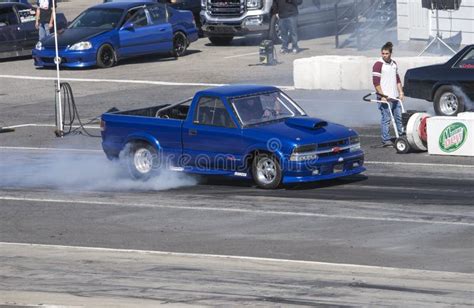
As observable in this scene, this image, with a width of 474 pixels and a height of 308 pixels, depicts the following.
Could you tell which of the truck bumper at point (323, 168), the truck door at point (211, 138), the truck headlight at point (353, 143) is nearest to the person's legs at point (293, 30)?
the truck door at point (211, 138)

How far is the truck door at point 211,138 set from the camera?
17734mm

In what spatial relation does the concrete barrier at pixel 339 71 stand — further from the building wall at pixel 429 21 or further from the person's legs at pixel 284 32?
the building wall at pixel 429 21

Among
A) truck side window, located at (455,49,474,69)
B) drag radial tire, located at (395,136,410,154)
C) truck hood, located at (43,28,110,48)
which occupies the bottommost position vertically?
drag radial tire, located at (395,136,410,154)

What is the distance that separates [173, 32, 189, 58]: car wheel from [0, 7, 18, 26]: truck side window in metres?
4.73

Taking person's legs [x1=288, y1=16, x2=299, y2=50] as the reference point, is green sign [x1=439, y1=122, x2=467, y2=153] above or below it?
below

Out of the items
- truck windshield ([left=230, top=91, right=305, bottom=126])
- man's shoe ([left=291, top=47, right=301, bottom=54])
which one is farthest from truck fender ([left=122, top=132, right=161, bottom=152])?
man's shoe ([left=291, top=47, right=301, bottom=54])

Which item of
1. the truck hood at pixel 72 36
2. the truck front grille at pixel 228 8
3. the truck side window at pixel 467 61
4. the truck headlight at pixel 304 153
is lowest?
the truck headlight at pixel 304 153

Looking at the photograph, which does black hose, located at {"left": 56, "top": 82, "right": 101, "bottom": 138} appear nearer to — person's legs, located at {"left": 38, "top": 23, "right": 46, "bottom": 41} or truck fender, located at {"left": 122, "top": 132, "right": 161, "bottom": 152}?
truck fender, located at {"left": 122, "top": 132, "right": 161, "bottom": 152}

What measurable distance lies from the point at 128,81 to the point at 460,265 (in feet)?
63.9

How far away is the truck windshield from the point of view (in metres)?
18.0

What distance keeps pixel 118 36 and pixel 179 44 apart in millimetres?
2413

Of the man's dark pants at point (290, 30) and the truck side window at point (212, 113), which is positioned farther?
the man's dark pants at point (290, 30)

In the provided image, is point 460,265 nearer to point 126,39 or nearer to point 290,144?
point 290,144

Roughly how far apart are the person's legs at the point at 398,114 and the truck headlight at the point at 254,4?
15028 mm
